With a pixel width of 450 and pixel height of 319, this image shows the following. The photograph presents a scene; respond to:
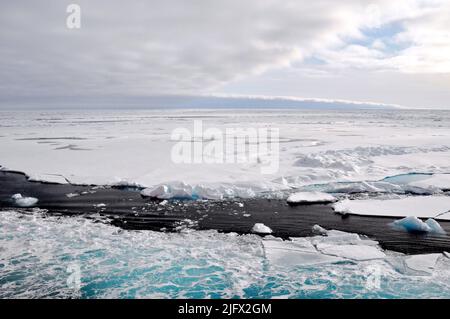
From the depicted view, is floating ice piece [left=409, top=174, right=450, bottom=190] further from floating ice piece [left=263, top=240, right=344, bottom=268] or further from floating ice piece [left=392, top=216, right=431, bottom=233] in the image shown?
floating ice piece [left=263, top=240, right=344, bottom=268]

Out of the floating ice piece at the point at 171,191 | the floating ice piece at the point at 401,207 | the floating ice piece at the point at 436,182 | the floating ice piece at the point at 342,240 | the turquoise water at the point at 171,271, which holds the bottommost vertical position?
the turquoise water at the point at 171,271

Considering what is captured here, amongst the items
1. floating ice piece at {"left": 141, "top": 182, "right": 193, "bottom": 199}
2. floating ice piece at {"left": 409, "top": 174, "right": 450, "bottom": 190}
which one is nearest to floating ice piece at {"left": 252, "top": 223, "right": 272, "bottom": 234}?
floating ice piece at {"left": 141, "top": 182, "right": 193, "bottom": 199}

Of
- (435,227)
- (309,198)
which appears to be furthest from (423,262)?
(309,198)

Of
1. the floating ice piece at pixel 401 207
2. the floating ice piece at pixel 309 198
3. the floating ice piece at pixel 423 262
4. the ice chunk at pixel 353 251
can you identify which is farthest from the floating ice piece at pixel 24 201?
the floating ice piece at pixel 423 262

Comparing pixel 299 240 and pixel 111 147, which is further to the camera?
pixel 111 147

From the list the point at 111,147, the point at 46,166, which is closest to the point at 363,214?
the point at 46,166

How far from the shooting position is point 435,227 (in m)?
7.54

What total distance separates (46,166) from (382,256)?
12954 mm

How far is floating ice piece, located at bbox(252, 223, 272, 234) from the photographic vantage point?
7.50 metres

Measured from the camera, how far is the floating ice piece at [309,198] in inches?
383

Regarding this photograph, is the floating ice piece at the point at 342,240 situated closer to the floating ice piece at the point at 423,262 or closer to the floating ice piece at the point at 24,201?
the floating ice piece at the point at 423,262

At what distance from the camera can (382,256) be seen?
246 inches

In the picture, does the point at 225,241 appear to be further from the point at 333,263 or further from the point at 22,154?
the point at 22,154
